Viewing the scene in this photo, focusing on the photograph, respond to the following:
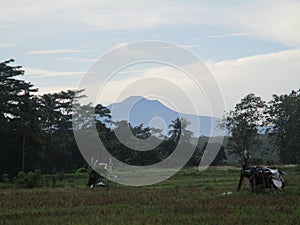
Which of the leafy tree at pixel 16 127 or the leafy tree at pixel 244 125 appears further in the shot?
the leafy tree at pixel 244 125

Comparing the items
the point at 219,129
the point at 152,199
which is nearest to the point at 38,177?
the point at 152,199

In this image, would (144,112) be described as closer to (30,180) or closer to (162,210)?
(30,180)

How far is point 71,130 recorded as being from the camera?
53875mm

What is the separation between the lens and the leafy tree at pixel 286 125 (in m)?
56.6

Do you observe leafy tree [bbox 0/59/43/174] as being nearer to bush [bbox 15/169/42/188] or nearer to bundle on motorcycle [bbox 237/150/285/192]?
bush [bbox 15/169/42/188]

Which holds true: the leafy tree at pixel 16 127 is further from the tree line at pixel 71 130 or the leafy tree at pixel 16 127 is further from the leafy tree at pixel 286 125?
the leafy tree at pixel 286 125

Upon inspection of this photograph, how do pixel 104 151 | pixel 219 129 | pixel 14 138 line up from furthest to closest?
pixel 219 129 → pixel 104 151 → pixel 14 138

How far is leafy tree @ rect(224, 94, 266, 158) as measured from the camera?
2419 inches

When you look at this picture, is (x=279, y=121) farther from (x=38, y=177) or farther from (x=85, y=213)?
(x=85, y=213)

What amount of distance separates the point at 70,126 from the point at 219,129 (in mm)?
20015

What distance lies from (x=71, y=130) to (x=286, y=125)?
25273 mm

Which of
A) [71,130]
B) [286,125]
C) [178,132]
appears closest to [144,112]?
[178,132]

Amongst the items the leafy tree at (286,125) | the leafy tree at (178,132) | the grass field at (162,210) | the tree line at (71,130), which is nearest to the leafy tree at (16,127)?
the tree line at (71,130)

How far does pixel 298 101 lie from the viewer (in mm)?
57969
